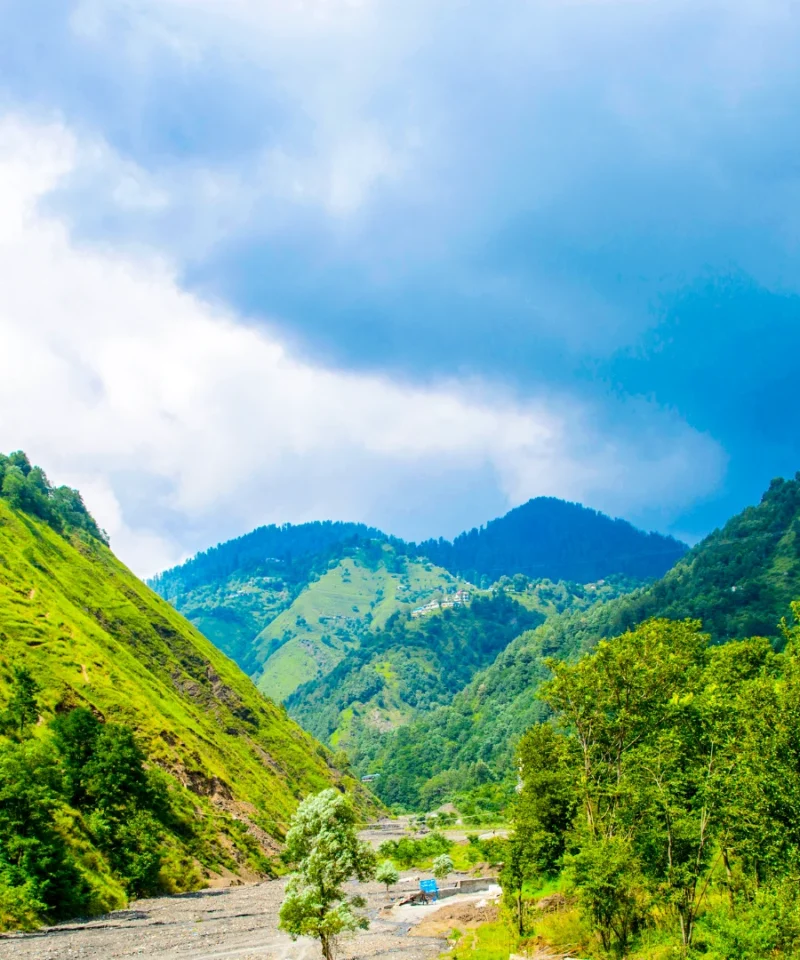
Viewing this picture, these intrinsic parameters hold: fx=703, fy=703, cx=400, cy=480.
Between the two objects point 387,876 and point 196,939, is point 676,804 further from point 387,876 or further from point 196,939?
point 387,876

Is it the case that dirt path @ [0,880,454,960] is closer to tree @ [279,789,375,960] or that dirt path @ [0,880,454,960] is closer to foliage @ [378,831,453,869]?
tree @ [279,789,375,960]

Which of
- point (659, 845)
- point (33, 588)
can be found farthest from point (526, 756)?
point (33, 588)

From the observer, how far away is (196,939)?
5947 centimetres

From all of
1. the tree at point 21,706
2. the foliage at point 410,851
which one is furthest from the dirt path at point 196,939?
the foliage at point 410,851

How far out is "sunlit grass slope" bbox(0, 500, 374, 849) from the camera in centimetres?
10650

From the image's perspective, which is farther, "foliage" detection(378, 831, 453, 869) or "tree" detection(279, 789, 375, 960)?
"foliage" detection(378, 831, 453, 869)

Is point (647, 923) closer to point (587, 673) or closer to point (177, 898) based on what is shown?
point (587, 673)

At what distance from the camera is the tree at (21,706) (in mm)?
77438

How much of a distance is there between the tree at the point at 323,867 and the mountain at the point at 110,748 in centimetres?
3730

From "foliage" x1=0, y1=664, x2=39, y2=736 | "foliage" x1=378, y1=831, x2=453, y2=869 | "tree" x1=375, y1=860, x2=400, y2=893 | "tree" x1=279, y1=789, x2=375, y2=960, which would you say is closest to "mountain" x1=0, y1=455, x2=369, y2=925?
"foliage" x1=0, y1=664, x2=39, y2=736

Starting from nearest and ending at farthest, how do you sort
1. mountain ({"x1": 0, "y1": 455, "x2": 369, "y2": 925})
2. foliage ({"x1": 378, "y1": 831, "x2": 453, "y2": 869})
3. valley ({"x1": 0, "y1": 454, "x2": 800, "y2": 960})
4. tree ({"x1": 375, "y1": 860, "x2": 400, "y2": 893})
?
1. valley ({"x1": 0, "y1": 454, "x2": 800, "y2": 960})
2. mountain ({"x1": 0, "y1": 455, "x2": 369, "y2": 925})
3. tree ({"x1": 375, "y1": 860, "x2": 400, "y2": 893})
4. foliage ({"x1": 378, "y1": 831, "x2": 453, "y2": 869})

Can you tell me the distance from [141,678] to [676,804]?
121305mm

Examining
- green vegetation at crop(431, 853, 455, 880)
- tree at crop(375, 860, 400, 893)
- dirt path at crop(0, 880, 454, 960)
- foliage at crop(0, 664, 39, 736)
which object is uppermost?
foliage at crop(0, 664, 39, 736)

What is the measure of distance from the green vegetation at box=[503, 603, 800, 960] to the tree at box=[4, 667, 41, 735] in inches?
2180
